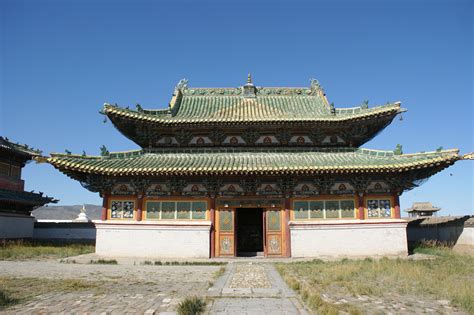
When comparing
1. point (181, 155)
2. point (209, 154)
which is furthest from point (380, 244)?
point (181, 155)

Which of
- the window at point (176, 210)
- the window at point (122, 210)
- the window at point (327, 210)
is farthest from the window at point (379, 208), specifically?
the window at point (122, 210)

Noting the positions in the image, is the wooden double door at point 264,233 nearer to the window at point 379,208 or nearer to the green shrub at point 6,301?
the window at point 379,208

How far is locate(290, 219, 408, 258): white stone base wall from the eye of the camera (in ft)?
63.2

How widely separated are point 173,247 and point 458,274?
13.1 metres

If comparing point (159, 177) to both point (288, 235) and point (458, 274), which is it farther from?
point (458, 274)

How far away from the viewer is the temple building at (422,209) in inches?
2431

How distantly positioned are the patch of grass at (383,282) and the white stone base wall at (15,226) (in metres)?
24.8

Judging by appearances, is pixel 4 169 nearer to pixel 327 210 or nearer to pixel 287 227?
pixel 287 227

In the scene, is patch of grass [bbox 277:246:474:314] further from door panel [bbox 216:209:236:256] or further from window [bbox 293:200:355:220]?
door panel [bbox 216:209:236:256]

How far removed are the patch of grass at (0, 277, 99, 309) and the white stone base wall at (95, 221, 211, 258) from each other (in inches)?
295

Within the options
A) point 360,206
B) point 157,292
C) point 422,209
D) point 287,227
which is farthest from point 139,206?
point 422,209

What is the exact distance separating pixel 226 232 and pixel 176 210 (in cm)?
304

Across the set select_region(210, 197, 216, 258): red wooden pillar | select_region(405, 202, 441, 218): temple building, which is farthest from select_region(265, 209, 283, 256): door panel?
select_region(405, 202, 441, 218): temple building

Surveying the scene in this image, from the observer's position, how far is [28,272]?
13766 millimetres
